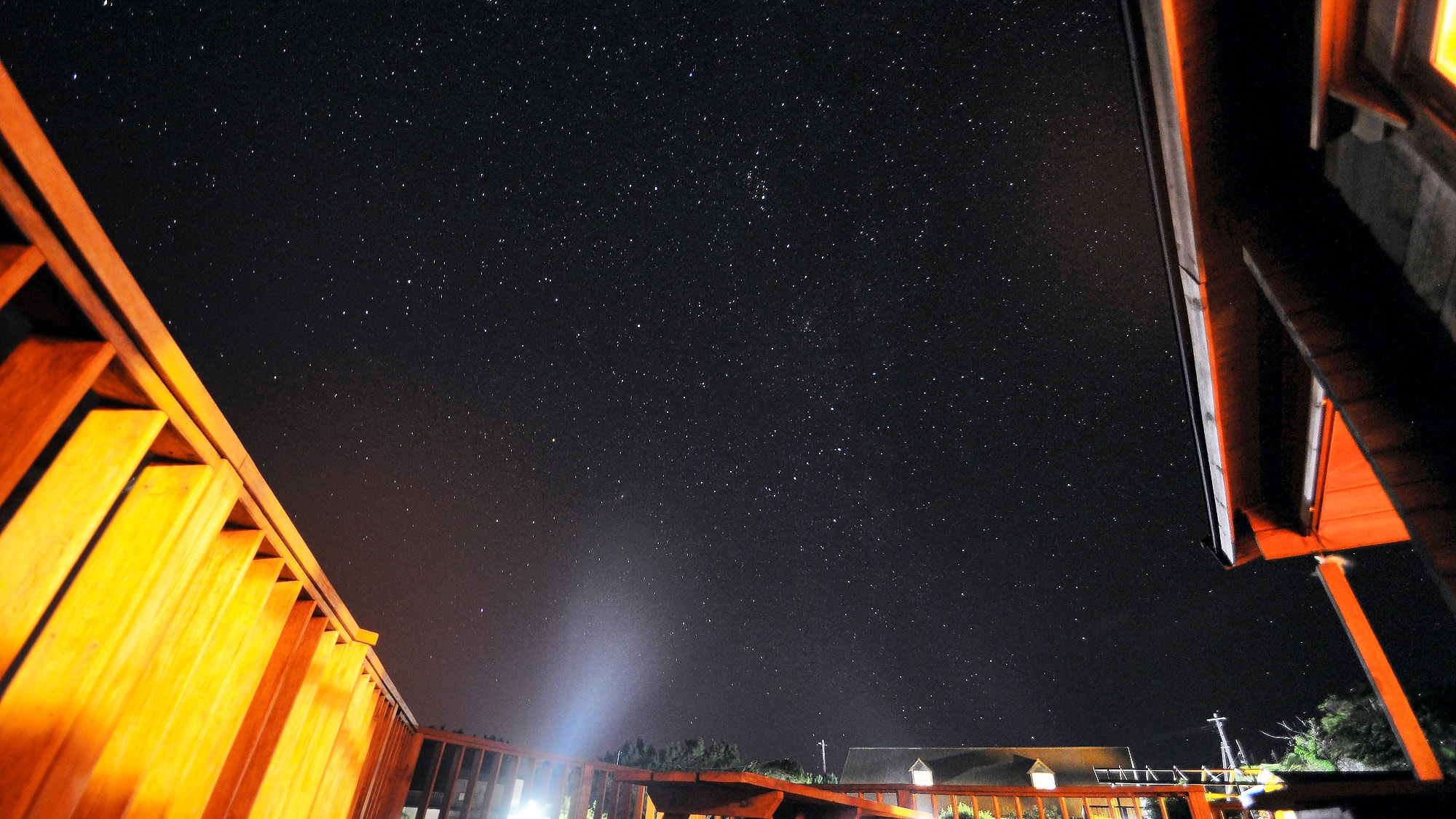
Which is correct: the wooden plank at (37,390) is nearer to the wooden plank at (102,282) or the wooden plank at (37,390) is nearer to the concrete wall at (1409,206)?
the wooden plank at (102,282)

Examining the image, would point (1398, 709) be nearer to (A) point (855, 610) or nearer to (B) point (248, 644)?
(B) point (248, 644)

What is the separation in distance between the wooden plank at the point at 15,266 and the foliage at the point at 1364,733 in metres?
24.3

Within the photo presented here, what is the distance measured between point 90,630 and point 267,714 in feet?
4.98

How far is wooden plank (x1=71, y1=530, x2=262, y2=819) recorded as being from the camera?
1.32 meters

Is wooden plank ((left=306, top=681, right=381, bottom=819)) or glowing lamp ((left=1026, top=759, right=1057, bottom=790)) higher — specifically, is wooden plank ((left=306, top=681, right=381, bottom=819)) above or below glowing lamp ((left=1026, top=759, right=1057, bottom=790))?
below

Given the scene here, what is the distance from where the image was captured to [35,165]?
88cm

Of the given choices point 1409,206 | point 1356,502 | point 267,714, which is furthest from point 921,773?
point 1409,206

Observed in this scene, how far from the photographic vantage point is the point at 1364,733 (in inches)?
685

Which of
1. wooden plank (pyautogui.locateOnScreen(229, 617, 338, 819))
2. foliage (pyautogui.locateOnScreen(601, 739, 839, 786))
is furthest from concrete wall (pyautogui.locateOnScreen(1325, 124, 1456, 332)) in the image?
foliage (pyautogui.locateOnScreen(601, 739, 839, 786))

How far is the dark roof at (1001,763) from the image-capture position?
1276 inches

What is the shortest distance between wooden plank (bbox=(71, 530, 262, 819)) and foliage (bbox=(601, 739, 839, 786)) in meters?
33.4

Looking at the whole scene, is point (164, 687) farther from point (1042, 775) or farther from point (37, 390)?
point (1042, 775)

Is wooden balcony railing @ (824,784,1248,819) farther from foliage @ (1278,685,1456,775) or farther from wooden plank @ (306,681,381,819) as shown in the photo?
foliage @ (1278,685,1456,775)

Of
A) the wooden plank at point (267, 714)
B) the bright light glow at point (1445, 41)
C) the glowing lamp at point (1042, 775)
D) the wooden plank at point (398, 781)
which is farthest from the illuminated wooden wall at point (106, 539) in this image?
the glowing lamp at point (1042, 775)
